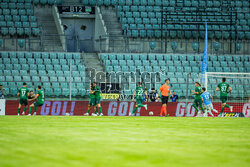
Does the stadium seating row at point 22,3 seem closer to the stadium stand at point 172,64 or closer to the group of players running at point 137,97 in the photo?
the stadium stand at point 172,64

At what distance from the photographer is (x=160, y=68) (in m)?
31.6

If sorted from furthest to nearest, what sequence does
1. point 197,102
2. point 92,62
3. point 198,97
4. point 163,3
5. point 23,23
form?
point 163,3, point 23,23, point 92,62, point 197,102, point 198,97

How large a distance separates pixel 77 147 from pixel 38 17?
98.3 feet

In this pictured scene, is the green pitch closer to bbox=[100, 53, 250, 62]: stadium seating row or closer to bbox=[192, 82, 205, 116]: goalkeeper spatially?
bbox=[192, 82, 205, 116]: goalkeeper

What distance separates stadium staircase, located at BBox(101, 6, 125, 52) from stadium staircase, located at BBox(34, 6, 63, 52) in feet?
12.9

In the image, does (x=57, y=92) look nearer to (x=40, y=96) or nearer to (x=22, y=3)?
(x=40, y=96)

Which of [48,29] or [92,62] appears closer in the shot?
[92,62]

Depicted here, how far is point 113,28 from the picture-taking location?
36.8 meters

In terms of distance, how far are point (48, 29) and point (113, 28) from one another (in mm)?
5048

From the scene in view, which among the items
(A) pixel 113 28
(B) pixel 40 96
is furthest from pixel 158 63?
(B) pixel 40 96

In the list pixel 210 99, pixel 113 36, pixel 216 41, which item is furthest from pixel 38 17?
pixel 210 99

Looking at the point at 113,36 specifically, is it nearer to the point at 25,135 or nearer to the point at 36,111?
the point at 36,111

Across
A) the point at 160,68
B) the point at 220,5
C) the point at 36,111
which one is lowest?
the point at 36,111

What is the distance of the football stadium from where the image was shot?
24.0 metres
